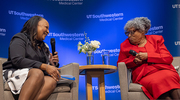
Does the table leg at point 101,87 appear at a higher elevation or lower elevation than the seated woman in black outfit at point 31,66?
lower

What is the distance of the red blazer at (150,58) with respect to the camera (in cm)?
256

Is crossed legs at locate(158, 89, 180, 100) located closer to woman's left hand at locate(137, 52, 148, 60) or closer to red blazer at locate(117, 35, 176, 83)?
red blazer at locate(117, 35, 176, 83)

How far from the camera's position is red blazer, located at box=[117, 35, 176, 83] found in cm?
256

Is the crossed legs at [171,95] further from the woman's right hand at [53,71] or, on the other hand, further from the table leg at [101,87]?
the woman's right hand at [53,71]

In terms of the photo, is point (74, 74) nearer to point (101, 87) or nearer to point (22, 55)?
point (101, 87)

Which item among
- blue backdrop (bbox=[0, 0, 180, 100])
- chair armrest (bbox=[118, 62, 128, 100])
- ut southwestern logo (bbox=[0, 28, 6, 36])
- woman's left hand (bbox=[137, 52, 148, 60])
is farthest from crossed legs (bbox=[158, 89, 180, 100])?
ut southwestern logo (bbox=[0, 28, 6, 36])

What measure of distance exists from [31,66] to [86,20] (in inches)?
108

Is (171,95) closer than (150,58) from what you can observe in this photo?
Yes

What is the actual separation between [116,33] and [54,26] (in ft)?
4.61

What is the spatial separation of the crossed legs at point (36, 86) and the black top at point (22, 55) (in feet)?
0.44

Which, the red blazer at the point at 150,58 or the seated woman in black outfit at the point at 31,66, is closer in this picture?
the seated woman in black outfit at the point at 31,66

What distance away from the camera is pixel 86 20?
458cm

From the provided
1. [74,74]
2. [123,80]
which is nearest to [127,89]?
[123,80]

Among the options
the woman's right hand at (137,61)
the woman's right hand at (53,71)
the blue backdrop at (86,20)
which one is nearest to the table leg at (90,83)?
the woman's right hand at (137,61)
